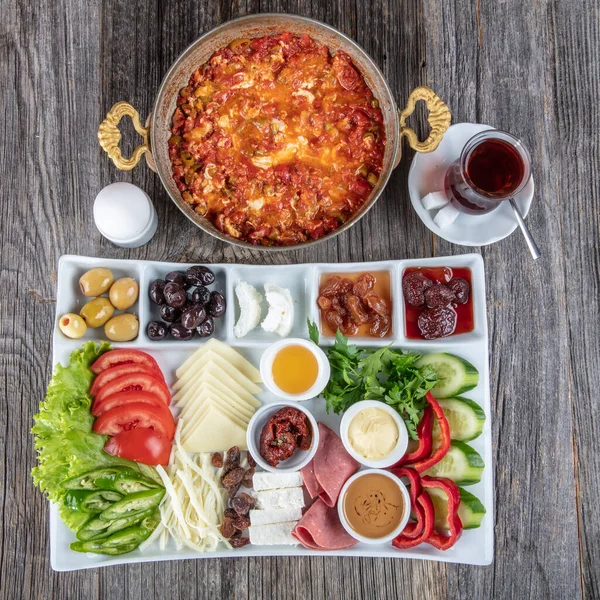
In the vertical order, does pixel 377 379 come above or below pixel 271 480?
above

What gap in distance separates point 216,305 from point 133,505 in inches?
36.4

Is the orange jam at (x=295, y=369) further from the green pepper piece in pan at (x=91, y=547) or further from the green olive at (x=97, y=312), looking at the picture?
the green pepper piece in pan at (x=91, y=547)

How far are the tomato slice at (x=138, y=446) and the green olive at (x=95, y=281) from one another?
641 mm

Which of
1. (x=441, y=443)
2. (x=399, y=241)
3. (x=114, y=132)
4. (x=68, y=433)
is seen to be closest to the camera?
(x=114, y=132)

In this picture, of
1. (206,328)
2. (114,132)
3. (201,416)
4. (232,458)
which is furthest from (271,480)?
(114,132)

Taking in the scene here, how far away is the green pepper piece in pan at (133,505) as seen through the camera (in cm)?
253

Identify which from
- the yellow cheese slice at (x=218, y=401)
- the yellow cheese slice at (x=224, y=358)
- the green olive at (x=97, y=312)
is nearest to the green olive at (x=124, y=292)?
the green olive at (x=97, y=312)

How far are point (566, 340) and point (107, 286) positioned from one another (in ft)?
7.08

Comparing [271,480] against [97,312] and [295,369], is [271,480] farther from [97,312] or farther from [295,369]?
[97,312]

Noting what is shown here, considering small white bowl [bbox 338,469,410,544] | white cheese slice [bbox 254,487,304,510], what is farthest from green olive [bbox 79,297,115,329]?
small white bowl [bbox 338,469,410,544]

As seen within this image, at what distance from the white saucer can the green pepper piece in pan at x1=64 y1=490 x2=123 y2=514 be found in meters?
1.80

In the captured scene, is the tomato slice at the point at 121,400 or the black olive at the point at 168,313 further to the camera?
the black olive at the point at 168,313

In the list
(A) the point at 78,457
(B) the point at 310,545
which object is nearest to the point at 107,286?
(A) the point at 78,457

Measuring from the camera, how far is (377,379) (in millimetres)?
2676
